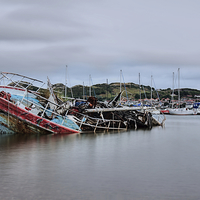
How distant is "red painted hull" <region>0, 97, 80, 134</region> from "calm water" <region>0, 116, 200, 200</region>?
1.11 m

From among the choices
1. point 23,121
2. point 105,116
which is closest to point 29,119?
point 23,121

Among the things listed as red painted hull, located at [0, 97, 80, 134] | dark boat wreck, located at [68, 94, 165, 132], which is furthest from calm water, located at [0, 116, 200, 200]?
dark boat wreck, located at [68, 94, 165, 132]

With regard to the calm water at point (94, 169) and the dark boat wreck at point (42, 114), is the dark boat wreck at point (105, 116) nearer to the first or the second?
the dark boat wreck at point (42, 114)

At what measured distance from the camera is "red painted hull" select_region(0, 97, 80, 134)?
2591 cm

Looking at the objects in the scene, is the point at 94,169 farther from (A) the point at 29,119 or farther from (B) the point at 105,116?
(B) the point at 105,116

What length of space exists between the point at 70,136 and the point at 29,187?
1471 cm

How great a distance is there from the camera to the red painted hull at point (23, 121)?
2591cm

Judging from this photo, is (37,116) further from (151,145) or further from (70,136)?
(151,145)

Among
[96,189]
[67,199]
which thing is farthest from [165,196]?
[67,199]

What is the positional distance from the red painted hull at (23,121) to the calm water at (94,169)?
1106 millimetres

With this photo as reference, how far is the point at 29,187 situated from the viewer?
1255 centimetres

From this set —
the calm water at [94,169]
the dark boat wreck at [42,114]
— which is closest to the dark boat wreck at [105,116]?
the dark boat wreck at [42,114]

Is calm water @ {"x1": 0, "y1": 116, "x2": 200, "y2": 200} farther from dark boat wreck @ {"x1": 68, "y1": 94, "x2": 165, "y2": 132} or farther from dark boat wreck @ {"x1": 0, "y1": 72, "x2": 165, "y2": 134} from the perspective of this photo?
dark boat wreck @ {"x1": 68, "y1": 94, "x2": 165, "y2": 132}

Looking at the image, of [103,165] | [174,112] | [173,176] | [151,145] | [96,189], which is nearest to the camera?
[96,189]
